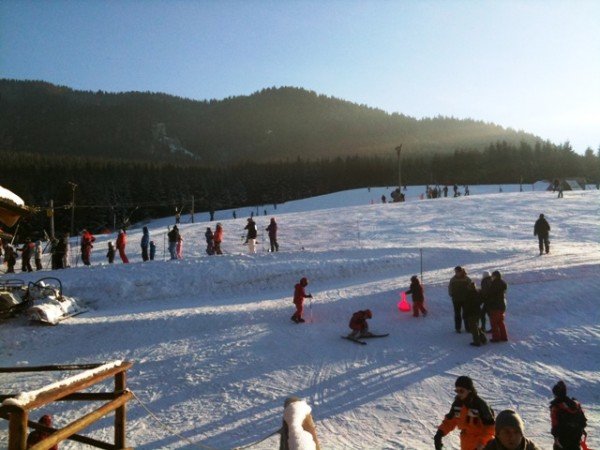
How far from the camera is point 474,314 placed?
917cm

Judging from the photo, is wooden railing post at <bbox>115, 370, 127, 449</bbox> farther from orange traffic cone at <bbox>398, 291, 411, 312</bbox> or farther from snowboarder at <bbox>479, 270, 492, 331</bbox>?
orange traffic cone at <bbox>398, 291, 411, 312</bbox>

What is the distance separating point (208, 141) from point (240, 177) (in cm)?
11601

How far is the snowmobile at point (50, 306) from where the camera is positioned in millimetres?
11625

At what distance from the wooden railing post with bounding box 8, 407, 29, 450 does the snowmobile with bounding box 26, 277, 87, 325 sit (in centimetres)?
1021

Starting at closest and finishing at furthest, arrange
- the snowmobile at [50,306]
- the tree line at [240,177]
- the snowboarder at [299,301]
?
the snowboarder at [299,301] < the snowmobile at [50,306] < the tree line at [240,177]

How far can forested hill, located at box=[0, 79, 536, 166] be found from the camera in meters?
150

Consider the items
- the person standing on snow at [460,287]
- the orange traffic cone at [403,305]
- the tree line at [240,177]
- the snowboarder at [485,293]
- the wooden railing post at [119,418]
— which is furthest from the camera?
the tree line at [240,177]

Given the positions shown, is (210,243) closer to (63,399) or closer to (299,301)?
(299,301)

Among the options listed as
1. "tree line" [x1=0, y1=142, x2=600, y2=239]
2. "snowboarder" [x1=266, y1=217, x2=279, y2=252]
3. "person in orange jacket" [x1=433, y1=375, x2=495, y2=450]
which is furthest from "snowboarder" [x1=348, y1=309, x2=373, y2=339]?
"tree line" [x1=0, y1=142, x2=600, y2=239]

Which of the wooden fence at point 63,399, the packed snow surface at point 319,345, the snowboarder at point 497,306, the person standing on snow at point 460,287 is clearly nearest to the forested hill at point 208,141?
the packed snow surface at point 319,345

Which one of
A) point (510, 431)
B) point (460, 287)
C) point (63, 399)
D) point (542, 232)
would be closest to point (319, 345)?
point (460, 287)

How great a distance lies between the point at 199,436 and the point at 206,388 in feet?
5.07

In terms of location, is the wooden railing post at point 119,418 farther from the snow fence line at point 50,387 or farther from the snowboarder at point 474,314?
the snowboarder at point 474,314

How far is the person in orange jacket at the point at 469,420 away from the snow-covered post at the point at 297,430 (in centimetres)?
203
